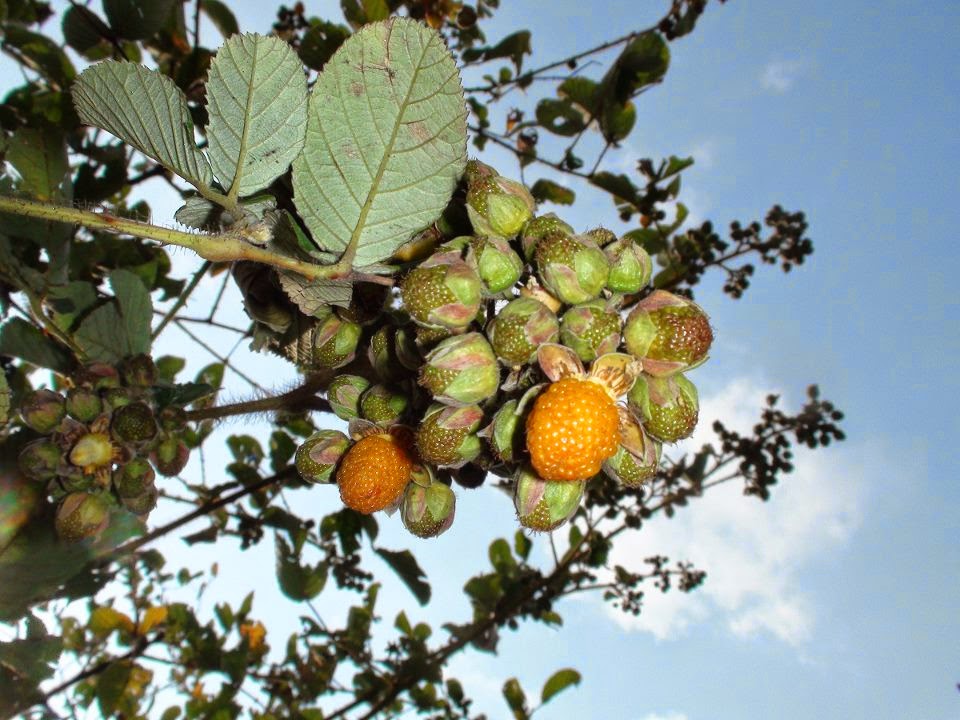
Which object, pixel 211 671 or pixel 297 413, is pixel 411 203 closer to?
pixel 297 413

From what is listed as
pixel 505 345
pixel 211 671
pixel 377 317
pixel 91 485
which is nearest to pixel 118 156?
pixel 91 485

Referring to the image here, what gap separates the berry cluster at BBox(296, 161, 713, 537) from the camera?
1.44 m

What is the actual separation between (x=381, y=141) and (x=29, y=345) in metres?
2.14

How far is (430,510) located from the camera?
187 cm

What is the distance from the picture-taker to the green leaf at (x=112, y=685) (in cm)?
446

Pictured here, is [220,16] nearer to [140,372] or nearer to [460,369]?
Answer: [140,372]

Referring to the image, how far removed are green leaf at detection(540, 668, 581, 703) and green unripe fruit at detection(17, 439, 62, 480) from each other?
13.8 ft

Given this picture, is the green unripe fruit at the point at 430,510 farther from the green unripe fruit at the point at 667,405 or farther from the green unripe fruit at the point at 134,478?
the green unripe fruit at the point at 134,478

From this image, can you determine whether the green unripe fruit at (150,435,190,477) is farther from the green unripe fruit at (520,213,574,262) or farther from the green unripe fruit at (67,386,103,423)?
the green unripe fruit at (520,213,574,262)

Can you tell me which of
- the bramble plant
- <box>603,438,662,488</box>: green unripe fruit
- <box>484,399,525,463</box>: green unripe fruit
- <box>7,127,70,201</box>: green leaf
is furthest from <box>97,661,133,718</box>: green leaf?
<box>603,438,662,488</box>: green unripe fruit

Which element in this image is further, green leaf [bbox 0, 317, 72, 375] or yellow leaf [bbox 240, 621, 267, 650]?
yellow leaf [bbox 240, 621, 267, 650]

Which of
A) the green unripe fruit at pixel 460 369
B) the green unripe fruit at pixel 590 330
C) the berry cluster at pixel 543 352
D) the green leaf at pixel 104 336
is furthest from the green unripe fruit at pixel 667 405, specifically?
the green leaf at pixel 104 336

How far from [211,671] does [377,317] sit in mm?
4191

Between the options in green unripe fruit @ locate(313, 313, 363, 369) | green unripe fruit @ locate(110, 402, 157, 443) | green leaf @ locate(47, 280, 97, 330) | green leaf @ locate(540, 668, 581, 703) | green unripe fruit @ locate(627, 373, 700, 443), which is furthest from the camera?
green leaf @ locate(540, 668, 581, 703)
